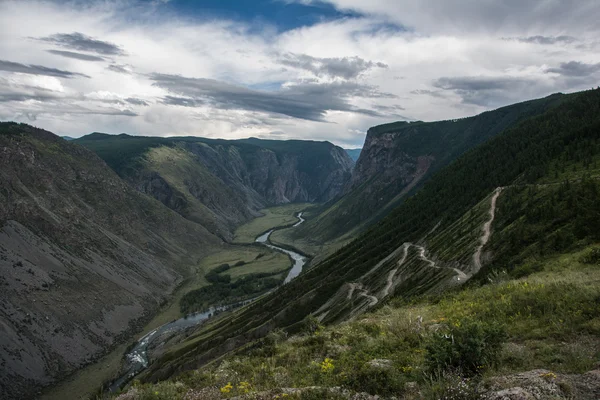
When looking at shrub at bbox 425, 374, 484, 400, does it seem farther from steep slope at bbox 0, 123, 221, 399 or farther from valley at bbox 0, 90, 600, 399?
steep slope at bbox 0, 123, 221, 399

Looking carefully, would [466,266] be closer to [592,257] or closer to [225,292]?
[592,257]

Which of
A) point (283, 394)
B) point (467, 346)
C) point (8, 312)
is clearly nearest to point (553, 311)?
point (467, 346)

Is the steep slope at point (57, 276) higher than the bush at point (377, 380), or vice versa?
the bush at point (377, 380)

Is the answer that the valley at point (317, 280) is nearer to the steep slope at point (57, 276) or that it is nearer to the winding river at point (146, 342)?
the steep slope at point (57, 276)

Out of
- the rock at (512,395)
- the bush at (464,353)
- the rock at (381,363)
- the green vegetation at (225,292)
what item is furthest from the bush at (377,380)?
the green vegetation at (225,292)

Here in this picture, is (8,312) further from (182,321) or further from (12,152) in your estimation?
(12,152)
